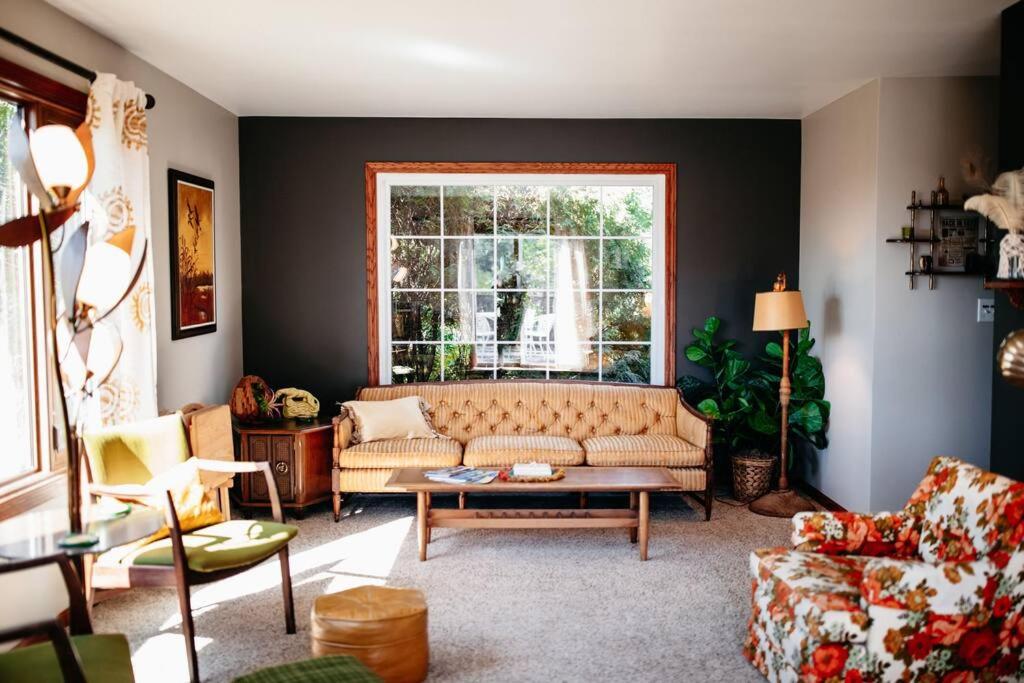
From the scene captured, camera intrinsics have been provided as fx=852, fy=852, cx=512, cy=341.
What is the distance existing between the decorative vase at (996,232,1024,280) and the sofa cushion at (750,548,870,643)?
57.2 inches

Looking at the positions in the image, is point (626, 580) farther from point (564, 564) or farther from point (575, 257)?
point (575, 257)

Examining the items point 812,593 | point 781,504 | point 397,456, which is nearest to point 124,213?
point 397,456

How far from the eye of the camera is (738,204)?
254 inches

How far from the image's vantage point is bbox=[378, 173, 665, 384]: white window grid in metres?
6.41

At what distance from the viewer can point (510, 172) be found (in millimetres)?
6387

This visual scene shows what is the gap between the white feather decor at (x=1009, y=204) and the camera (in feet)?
12.2

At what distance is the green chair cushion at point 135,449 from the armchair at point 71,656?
1209 millimetres

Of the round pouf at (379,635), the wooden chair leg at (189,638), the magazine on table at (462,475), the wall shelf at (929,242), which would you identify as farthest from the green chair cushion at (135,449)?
the wall shelf at (929,242)

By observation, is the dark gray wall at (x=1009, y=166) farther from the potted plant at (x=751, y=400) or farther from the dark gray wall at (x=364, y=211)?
the dark gray wall at (x=364, y=211)

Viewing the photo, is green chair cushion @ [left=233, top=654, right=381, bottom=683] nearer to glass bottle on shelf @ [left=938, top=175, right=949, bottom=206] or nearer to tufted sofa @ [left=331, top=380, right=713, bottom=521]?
tufted sofa @ [left=331, top=380, right=713, bottom=521]

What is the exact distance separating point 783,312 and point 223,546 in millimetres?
3818

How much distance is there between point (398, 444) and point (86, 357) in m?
A: 2.69

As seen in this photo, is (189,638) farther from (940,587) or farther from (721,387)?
(721,387)

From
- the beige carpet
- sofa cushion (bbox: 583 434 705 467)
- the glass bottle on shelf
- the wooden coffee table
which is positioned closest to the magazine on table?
the wooden coffee table
